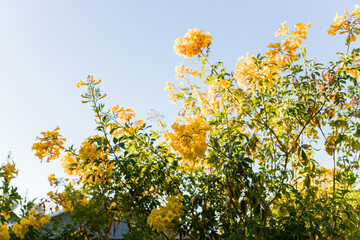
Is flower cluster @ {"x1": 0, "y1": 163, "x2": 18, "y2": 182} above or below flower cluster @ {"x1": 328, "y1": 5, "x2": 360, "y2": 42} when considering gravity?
below

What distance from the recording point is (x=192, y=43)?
3.23 metres

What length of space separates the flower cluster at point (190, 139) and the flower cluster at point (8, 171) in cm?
142

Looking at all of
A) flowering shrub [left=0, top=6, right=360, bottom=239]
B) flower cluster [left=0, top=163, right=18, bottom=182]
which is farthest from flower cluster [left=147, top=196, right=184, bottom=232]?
flower cluster [left=0, top=163, right=18, bottom=182]

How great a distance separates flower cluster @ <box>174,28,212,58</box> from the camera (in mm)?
3238

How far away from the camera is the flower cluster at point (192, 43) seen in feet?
10.6

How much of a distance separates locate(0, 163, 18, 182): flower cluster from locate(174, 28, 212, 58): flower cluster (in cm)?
185

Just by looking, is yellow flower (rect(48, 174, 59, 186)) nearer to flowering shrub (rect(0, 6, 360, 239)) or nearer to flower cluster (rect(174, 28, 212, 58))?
flowering shrub (rect(0, 6, 360, 239))

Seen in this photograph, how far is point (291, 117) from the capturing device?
3287 millimetres

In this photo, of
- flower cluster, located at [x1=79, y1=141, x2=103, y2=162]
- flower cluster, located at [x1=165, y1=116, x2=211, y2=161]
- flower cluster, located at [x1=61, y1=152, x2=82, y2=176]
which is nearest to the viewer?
flower cluster, located at [x1=165, y1=116, x2=211, y2=161]

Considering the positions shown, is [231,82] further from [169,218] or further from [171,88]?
[169,218]

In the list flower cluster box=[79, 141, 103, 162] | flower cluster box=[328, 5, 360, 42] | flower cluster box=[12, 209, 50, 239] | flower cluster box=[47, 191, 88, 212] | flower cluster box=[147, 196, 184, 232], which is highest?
flower cluster box=[328, 5, 360, 42]

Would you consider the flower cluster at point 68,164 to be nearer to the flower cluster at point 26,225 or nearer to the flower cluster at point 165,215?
the flower cluster at point 26,225

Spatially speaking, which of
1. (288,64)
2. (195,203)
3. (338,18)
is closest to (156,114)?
(195,203)

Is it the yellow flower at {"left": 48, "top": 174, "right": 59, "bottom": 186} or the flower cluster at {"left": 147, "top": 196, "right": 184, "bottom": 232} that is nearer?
the flower cluster at {"left": 147, "top": 196, "right": 184, "bottom": 232}
